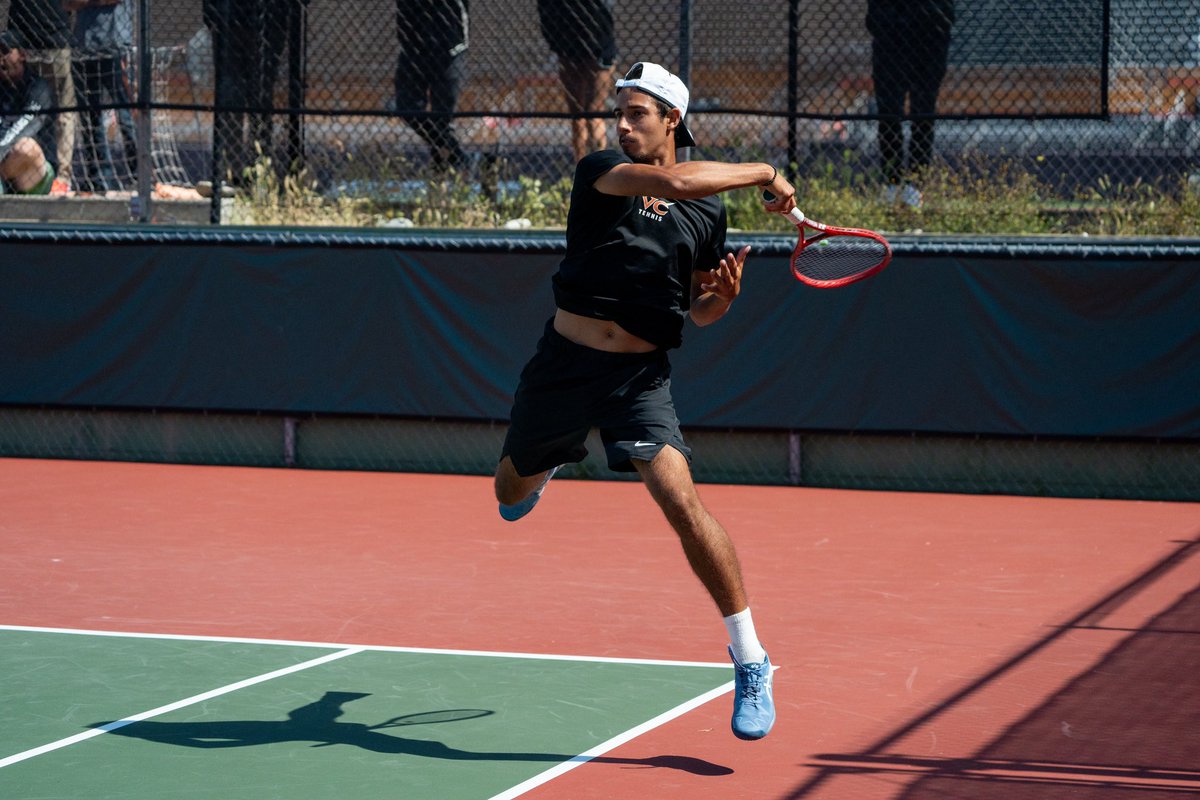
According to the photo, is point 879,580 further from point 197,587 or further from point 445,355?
point 445,355

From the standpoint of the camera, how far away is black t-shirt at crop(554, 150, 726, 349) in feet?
18.4

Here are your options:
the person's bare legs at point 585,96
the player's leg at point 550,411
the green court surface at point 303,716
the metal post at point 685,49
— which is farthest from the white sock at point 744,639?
the person's bare legs at point 585,96

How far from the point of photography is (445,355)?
1106cm

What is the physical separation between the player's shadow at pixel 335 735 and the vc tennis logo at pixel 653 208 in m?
1.76

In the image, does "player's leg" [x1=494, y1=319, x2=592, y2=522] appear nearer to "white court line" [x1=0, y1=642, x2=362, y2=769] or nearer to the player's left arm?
the player's left arm

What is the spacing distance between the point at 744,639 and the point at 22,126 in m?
9.12

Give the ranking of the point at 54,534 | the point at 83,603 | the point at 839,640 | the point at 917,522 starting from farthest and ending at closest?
the point at 917,522
the point at 54,534
the point at 83,603
the point at 839,640

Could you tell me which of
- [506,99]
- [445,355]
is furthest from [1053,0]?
[445,355]

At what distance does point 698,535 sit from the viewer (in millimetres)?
5246

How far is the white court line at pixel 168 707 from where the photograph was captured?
16.7 ft

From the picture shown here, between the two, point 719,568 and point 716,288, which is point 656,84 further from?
point 719,568

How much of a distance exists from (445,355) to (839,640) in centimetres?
491

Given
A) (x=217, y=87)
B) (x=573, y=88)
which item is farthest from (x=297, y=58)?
(x=573, y=88)

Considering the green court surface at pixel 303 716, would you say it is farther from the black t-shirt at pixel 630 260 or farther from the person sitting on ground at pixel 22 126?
the person sitting on ground at pixel 22 126
